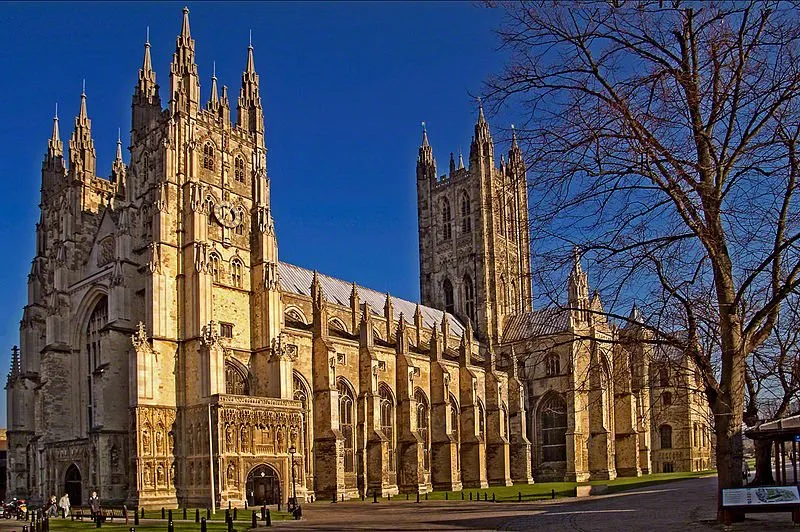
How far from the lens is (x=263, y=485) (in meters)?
48.8

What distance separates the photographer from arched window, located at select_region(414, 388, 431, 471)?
66.1 meters

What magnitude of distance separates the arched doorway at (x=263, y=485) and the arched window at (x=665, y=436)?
56.4 meters

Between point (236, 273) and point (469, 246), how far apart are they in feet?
125

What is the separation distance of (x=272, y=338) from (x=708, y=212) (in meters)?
39.4

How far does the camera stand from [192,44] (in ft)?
182

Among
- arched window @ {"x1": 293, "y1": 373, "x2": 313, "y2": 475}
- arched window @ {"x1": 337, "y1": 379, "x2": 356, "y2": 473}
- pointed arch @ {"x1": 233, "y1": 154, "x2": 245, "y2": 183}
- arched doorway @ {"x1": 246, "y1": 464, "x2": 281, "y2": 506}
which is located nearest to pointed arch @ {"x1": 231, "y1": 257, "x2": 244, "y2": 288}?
pointed arch @ {"x1": 233, "y1": 154, "x2": 245, "y2": 183}

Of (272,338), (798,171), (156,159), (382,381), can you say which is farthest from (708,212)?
(382,381)

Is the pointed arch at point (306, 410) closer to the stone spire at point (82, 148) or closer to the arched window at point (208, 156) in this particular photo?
the arched window at point (208, 156)

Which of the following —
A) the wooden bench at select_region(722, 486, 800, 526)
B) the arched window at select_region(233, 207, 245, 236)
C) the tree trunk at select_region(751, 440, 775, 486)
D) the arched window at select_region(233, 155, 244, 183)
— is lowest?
the tree trunk at select_region(751, 440, 775, 486)

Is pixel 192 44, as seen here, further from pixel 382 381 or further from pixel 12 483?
pixel 12 483

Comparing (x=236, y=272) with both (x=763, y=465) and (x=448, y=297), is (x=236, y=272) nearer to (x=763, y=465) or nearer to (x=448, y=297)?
(x=763, y=465)

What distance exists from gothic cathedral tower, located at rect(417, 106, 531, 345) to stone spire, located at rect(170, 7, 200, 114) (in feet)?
113

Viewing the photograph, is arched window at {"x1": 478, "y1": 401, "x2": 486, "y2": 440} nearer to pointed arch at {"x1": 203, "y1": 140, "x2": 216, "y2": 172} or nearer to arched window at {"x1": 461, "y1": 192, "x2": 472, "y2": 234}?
arched window at {"x1": 461, "y1": 192, "x2": 472, "y2": 234}

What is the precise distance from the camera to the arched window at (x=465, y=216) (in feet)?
288
